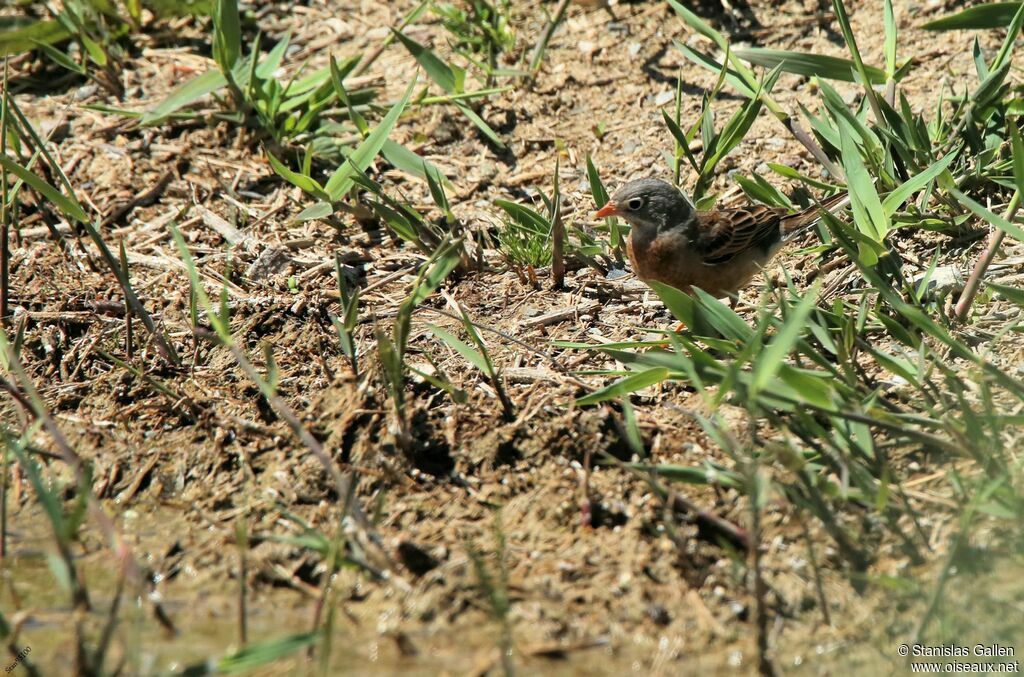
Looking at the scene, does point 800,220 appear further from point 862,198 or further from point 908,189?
point 908,189

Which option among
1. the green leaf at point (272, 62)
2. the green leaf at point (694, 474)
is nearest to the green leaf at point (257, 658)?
the green leaf at point (694, 474)

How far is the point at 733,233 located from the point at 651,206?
0.46 m

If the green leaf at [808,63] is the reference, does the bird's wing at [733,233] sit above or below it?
below

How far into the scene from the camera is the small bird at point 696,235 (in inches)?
212

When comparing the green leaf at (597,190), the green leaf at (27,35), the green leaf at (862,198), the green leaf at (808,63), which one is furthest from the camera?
the green leaf at (27,35)

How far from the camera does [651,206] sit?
5.45 meters

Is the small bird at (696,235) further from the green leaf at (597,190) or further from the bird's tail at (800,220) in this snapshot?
the green leaf at (597,190)

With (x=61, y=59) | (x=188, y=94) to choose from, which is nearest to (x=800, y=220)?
(x=188, y=94)

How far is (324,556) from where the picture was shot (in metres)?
3.92

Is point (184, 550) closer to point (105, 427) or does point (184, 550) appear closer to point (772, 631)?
point (105, 427)

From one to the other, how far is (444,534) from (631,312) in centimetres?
185

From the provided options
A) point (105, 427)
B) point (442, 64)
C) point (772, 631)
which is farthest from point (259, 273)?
point (772, 631)

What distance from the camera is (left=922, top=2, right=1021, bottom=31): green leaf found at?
5.11 metres

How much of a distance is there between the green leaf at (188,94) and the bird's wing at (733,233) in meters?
3.02
